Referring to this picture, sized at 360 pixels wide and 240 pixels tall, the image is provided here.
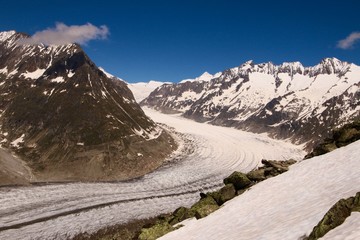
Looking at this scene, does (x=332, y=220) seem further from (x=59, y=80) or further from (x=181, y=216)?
(x=59, y=80)

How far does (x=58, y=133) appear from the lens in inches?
4040

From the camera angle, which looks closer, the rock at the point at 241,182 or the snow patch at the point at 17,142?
the rock at the point at 241,182

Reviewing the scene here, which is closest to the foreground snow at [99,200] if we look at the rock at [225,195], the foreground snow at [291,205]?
the rock at [225,195]

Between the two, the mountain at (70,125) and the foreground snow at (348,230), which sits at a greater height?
the mountain at (70,125)

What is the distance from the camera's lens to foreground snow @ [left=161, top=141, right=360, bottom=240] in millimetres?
19562

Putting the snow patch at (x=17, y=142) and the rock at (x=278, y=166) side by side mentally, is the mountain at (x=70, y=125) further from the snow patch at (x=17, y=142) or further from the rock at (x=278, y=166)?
the rock at (x=278, y=166)

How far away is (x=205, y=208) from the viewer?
32.9 metres

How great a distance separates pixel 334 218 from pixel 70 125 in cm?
9581

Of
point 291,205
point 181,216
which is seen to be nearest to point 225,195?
point 181,216

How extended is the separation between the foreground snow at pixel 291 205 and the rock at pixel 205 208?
1.16 meters

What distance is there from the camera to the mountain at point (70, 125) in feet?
298

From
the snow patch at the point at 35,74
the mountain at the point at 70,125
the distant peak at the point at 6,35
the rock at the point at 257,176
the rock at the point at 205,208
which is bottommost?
the rock at the point at 205,208

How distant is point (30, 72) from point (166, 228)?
405 ft

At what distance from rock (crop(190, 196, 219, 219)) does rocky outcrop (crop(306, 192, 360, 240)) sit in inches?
616
